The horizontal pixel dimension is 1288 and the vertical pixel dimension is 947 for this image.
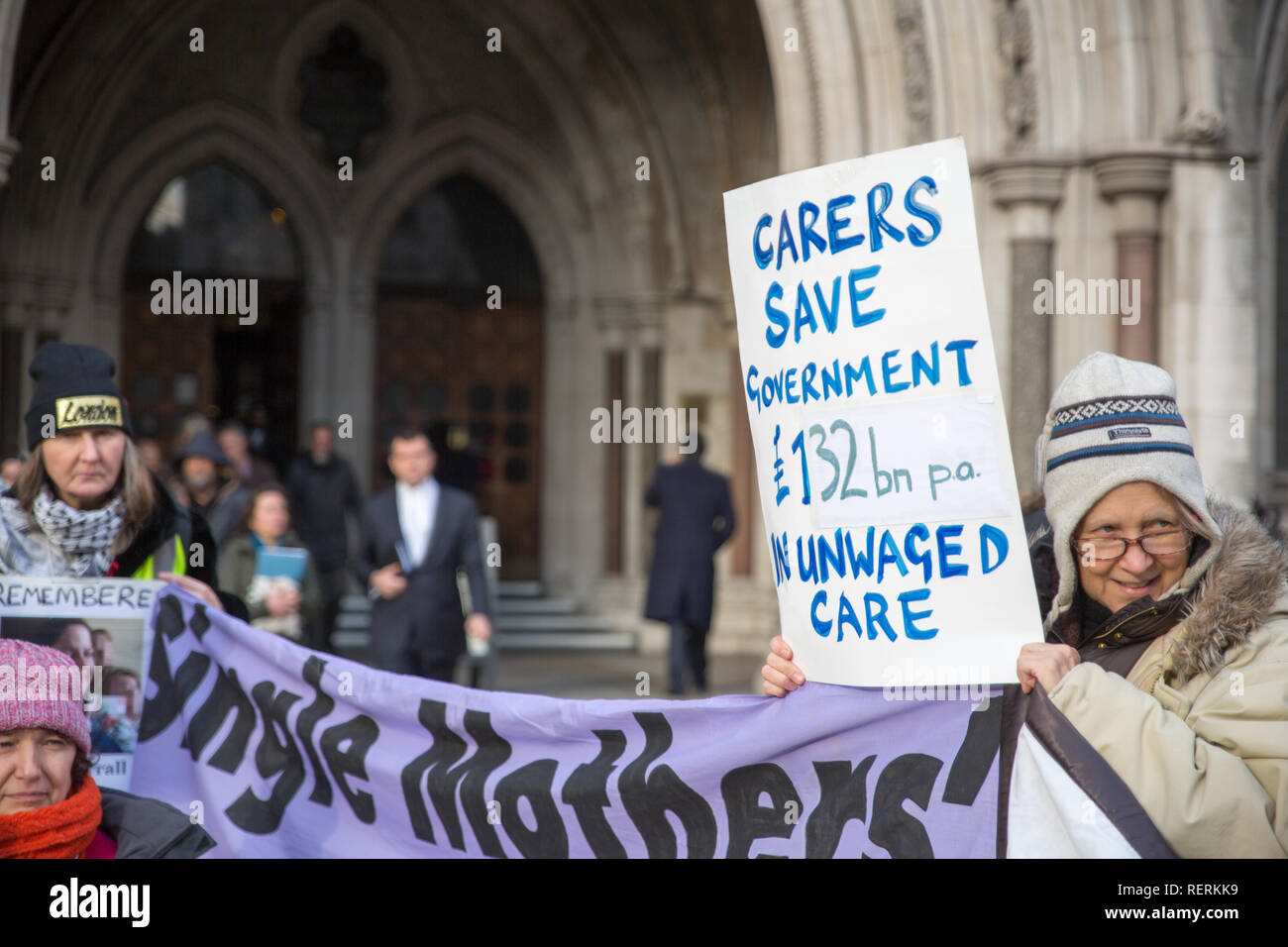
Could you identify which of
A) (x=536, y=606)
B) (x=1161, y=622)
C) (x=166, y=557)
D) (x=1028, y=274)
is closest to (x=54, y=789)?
(x=166, y=557)

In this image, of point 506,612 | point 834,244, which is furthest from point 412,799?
point 506,612

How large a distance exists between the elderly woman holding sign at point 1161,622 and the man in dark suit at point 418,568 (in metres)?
4.74

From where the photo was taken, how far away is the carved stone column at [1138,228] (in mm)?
8039

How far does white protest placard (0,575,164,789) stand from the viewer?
3686 millimetres

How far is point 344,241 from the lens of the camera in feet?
46.8

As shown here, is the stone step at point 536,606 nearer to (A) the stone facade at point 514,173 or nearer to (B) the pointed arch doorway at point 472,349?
(A) the stone facade at point 514,173

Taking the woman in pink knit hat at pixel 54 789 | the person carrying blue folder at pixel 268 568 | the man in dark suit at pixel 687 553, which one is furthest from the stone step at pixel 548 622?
the woman in pink knit hat at pixel 54 789

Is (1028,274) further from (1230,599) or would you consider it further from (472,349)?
(472,349)

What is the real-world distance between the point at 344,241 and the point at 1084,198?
26.4ft

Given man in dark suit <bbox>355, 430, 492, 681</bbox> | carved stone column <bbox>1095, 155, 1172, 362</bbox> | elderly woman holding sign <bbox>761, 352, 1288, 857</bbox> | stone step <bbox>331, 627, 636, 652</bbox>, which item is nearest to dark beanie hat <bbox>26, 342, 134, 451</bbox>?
elderly woman holding sign <bbox>761, 352, 1288, 857</bbox>

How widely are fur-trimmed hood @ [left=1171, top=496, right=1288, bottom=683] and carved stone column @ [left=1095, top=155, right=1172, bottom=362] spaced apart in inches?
232

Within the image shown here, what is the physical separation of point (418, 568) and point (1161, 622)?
202 inches

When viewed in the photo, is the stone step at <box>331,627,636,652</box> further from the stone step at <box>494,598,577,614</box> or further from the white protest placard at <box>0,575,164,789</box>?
the white protest placard at <box>0,575,164,789</box>
